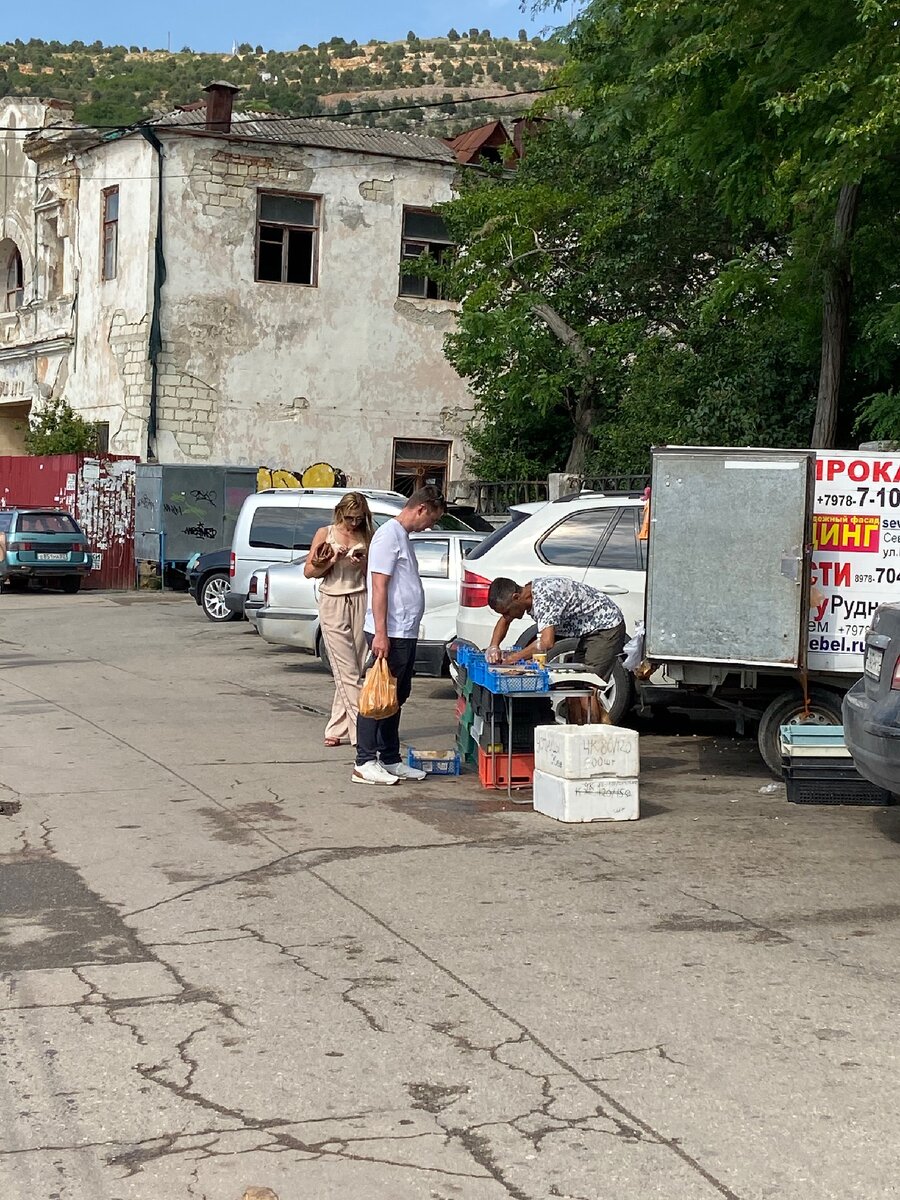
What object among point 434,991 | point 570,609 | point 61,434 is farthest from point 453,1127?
point 61,434

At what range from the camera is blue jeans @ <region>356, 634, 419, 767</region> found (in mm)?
9984

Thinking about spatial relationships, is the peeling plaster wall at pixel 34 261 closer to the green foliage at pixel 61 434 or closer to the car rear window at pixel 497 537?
the green foliage at pixel 61 434

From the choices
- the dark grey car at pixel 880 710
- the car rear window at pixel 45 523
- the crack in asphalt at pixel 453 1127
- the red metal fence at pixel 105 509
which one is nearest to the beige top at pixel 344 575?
the dark grey car at pixel 880 710

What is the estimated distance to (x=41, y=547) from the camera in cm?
3039

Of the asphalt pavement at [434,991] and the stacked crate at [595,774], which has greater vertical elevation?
the stacked crate at [595,774]

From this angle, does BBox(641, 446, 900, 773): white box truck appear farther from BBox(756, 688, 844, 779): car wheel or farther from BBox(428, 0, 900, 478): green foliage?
BBox(428, 0, 900, 478): green foliage

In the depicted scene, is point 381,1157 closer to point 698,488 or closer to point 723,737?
point 698,488

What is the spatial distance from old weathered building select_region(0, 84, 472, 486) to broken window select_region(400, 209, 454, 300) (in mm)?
53

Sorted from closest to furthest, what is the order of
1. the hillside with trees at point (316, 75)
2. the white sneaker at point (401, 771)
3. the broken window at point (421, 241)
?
the white sneaker at point (401, 771) → the broken window at point (421, 241) → the hillside with trees at point (316, 75)

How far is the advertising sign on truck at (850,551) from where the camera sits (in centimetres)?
1010

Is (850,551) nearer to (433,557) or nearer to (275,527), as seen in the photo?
(433,557)

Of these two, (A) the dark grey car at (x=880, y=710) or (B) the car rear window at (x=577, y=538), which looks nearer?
(A) the dark grey car at (x=880, y=710)

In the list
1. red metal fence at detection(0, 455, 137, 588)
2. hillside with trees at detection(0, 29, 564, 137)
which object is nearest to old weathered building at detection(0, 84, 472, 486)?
red metal fence at detection(0, 455, 137, 588)

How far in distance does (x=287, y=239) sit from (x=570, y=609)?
2669 cm
